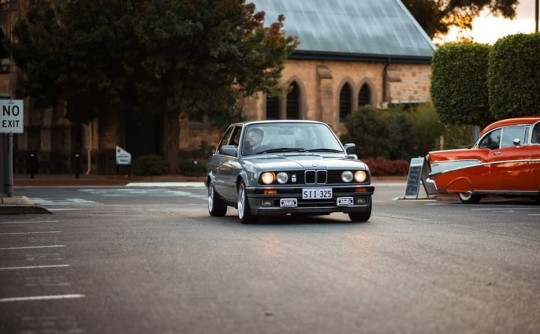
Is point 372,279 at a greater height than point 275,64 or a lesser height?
lesser

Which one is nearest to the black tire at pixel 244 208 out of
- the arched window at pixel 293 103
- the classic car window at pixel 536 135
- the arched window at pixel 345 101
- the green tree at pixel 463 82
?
the classic car window at pixel 536 135

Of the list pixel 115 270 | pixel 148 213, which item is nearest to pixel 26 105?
pixel 148 213

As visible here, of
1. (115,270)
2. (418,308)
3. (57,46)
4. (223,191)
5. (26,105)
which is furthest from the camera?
(26,105)

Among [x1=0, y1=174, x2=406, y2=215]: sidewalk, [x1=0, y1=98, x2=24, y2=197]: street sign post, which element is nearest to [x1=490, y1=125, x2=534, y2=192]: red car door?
[x1=0, y1=98, x2=24, y2=197]: street sign post

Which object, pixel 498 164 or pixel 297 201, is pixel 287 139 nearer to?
pixel 297 201

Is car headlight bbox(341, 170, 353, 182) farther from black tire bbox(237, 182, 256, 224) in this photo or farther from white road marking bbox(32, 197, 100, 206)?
white road marking bbox(32, 197, 100, 206)

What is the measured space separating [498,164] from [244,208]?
806 centimetres

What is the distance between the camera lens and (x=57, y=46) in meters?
39.0

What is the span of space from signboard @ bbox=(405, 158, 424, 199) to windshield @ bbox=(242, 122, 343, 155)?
9.26 metres

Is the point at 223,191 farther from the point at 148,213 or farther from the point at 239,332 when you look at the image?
the point at 239,332

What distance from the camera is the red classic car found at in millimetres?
22578

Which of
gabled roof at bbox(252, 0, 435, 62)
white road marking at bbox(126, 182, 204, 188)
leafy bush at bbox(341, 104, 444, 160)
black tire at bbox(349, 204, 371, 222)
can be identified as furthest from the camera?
gabled roof at bbox(252, 0, 435, 62)

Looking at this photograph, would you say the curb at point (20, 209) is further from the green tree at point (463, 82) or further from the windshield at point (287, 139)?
the green tree at point (463, 82)

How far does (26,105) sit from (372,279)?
38510mm
